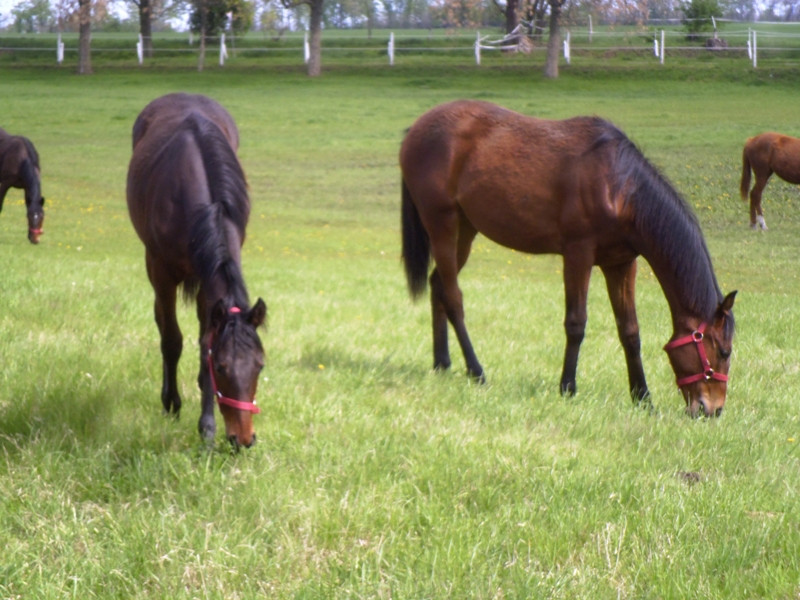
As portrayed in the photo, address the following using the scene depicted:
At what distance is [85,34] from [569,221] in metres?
41.4

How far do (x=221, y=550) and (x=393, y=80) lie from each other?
129 feet

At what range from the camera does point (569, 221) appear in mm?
5930

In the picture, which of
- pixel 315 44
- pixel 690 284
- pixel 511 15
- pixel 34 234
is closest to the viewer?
pixel 690 284

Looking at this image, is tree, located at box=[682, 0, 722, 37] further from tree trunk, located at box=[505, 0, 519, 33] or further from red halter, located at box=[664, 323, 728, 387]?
red halter, located at box=[664, 323, 728, 387]

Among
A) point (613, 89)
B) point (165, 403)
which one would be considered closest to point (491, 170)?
point (165, 403)

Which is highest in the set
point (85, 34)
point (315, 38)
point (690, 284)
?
point (85, 34)

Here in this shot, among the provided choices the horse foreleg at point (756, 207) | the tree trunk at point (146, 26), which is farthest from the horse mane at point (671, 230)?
the tree trunk at point (146, 26)

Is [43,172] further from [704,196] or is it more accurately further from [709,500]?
[709,500]

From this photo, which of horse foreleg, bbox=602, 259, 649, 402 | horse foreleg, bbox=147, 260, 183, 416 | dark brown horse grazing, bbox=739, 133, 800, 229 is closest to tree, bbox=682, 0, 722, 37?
dark brown horse grazing, bbox=739, 133, 800, 229

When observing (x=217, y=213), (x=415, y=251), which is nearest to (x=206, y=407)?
(x=217, y=213)

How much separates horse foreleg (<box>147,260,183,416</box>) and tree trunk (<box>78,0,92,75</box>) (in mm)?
38793

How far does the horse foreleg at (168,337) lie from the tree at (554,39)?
36707mm

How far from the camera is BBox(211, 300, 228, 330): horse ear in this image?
13.1ft

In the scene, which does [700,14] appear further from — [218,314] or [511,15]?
[218,314]
